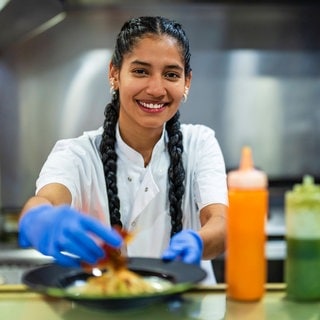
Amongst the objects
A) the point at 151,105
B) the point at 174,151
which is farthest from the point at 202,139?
the point at 151,105

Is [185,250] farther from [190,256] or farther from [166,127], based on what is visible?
[166,127]

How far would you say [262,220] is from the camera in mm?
989

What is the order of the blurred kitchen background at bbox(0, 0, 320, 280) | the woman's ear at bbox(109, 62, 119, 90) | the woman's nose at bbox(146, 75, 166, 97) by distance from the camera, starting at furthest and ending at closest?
the blurred kitchen background at bbox(0, 0, 320, 280)
the woman's ear at bbox(109, 62, 119, 90)
the woman's nose at bbox(146, 75, 166, 97)

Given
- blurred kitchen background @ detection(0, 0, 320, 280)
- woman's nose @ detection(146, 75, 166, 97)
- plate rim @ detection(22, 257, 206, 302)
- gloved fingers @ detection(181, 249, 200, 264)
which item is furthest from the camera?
blurred kitchen background @ detection(0, 0, 320, 280)

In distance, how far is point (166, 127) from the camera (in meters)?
1.79

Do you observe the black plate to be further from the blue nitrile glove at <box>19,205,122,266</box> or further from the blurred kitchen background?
the blurred kitchen background

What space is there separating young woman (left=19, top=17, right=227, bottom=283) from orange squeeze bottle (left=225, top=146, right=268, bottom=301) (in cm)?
42

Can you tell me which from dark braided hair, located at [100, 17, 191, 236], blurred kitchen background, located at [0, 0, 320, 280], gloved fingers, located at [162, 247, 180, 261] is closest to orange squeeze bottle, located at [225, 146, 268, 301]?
gloved fingers, located at [162, 247, 180, 261]

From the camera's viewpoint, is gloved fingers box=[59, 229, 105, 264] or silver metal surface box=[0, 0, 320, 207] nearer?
gloved fingers box=[59, 229, 105, 264]

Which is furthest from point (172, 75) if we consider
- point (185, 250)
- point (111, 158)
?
point (185, 250)

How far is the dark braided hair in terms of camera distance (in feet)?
5.24

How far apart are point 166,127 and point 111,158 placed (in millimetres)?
195

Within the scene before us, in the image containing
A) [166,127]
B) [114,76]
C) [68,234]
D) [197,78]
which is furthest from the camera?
[197,78]

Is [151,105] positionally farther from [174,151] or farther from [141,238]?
[141,238]
